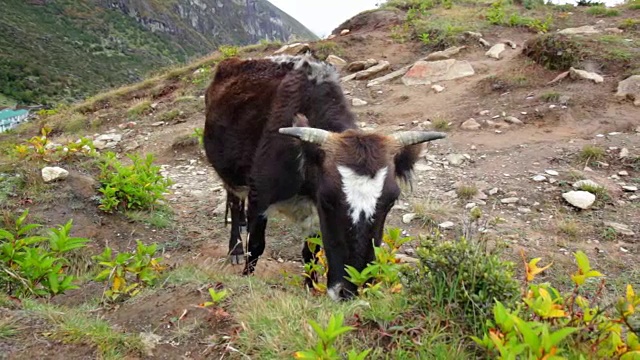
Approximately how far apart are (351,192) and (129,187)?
4151 millimetres

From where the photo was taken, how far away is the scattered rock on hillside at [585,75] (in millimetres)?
9250

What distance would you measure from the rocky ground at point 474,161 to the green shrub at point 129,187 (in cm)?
26

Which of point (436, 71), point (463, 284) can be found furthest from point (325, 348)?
point (436, 71)

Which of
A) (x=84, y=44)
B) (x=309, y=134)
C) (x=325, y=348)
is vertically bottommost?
(x=325, y=348)

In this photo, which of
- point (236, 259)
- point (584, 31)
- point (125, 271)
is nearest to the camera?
point (125, 271)

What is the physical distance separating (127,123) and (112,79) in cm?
5639

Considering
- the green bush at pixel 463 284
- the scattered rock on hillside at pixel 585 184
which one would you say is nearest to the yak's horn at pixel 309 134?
the green bush at pixel 463 284

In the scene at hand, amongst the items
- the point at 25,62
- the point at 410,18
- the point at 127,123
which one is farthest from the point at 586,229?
the point at 25,62

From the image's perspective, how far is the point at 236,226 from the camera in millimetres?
6410

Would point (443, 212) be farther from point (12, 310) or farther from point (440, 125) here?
point (12, 310)

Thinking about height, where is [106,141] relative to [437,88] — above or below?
below

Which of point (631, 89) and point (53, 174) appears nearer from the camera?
point (53, 174)

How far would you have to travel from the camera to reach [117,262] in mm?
3104

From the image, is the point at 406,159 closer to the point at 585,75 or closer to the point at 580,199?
the point at 580,199
